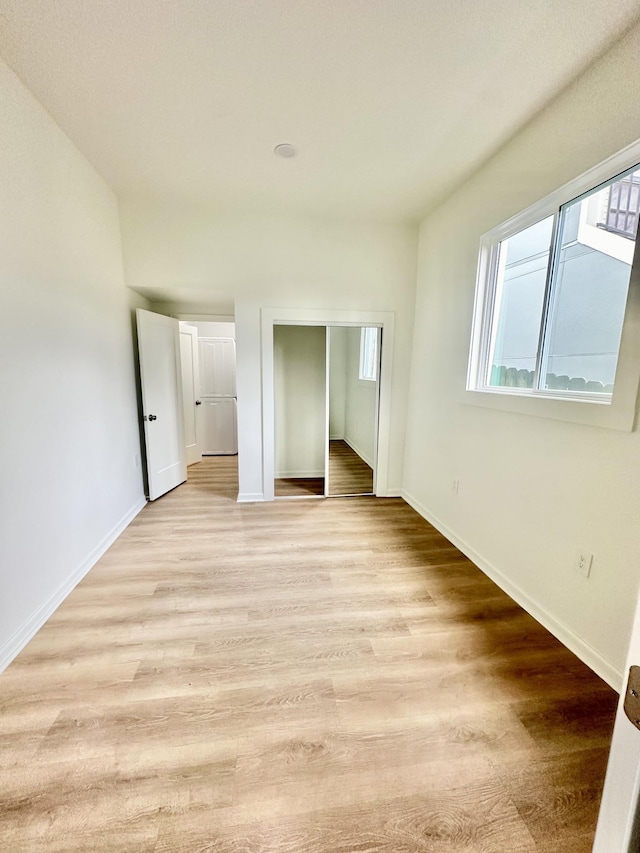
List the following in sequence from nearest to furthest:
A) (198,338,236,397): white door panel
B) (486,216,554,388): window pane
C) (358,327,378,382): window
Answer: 1. (486,216,554,388): window pane
2. (358,327,378,382): window
3. (198,338,236,397): white door panel

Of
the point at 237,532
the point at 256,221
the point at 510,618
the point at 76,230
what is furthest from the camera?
the point at 256,221

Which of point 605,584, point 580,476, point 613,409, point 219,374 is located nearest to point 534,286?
point 613,409

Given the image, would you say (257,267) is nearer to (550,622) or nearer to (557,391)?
(557,391)

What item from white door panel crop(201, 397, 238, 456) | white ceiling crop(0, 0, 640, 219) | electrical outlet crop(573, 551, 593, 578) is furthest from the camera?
white door panel crop(201, 397, 238, 456)

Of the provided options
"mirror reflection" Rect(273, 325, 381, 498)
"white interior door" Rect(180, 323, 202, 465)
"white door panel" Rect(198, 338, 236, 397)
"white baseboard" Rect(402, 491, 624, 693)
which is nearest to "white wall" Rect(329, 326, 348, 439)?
"mirror reflection" Rect(273, 325, 381, 498)

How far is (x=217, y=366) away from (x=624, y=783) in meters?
5.23

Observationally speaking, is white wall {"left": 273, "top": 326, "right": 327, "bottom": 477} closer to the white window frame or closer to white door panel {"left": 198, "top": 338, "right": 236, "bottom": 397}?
white door panel {"left": 198, "top": 338, "right": 236, "bottom": 397}

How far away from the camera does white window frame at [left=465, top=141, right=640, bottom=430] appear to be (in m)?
1.38

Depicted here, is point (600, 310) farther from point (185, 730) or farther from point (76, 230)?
point (76, 230)

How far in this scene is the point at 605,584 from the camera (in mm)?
1488

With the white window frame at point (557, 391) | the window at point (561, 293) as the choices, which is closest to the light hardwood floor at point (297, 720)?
the white window frame at point (557, 391)

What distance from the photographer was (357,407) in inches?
194

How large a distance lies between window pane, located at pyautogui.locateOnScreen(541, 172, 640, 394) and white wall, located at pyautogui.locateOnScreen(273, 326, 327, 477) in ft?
8.04

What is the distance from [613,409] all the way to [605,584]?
0.80 metres
